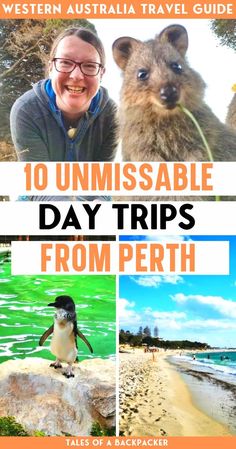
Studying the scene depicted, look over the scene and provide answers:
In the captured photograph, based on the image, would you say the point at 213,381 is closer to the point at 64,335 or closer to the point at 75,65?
the point at 64,335

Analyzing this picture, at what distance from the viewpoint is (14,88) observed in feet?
20.7

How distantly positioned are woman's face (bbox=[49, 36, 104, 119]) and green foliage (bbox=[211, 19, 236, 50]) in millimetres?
1013

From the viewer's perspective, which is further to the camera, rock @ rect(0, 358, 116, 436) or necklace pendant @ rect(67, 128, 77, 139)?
necklace pendant @ rect(67, 128, 77, 139)

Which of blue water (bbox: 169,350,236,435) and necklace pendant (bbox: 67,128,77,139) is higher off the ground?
necklace pendant (bbox: 67,128,77,139)

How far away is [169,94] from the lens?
6.01m

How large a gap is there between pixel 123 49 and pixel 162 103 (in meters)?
0.55

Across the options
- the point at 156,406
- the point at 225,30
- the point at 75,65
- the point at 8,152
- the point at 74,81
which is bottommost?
the point at 156,406

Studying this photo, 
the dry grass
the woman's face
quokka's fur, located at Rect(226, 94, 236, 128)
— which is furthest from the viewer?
quokka's fur, located at Rect(226, 94, 236, 128)

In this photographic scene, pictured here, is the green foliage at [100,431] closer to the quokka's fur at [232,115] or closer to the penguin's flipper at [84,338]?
the penguin's flipper at [84,338]

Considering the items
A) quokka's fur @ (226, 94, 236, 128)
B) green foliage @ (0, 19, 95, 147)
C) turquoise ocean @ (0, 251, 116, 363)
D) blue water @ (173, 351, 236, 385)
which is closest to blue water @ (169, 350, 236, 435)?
blue water @ (173, 351, 236, 385)

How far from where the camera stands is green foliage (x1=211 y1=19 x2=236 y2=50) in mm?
6277

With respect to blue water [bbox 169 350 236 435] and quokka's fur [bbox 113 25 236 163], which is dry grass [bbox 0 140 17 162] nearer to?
quokka's fur [bbox 113 25 236 163]

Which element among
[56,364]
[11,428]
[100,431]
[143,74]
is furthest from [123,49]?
[11,428]

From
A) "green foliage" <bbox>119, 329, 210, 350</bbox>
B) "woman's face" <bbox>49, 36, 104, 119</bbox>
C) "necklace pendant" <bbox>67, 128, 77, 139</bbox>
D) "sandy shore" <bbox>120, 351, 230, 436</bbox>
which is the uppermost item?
"woman's face" <bbox>49, 36, 104, 119</bbox>
